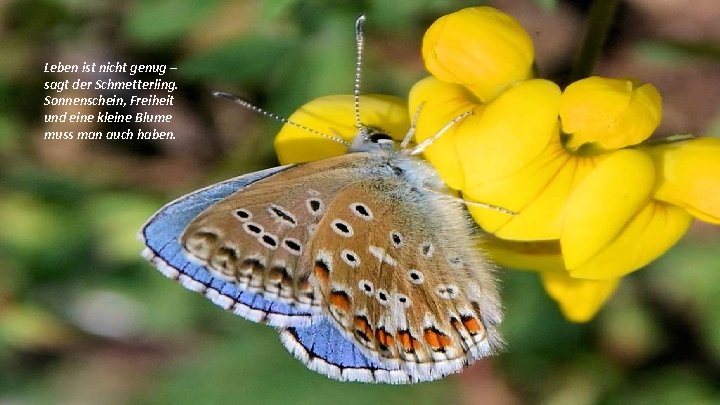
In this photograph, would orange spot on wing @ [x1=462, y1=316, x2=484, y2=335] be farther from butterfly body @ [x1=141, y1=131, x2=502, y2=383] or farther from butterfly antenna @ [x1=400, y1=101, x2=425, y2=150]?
butterfly antenna @ [x1=400, y1=101, x2=425, y2=150]

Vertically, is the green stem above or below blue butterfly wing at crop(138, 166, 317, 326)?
above

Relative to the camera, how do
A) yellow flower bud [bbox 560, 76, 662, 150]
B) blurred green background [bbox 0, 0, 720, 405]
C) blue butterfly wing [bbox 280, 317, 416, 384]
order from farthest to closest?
blurred green background [bbox 0, 0, 720, 405] → blue butterfly wing [bbox 280, 317, 416, 384] → yellow flower bud [bbox 560, 76, 662, 150]

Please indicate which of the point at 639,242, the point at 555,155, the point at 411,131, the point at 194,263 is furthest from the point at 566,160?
the point at 194,263

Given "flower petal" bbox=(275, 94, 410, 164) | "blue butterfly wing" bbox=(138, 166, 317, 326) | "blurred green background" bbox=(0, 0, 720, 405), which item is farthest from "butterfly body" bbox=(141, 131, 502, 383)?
"blurred green background" bbox=(0, 0, 720, 405)

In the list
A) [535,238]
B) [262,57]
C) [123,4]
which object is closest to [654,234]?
[535,238]

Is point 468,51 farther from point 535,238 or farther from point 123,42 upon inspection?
point 123,42

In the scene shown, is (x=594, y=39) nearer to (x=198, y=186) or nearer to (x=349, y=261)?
(x=349, y=261)
